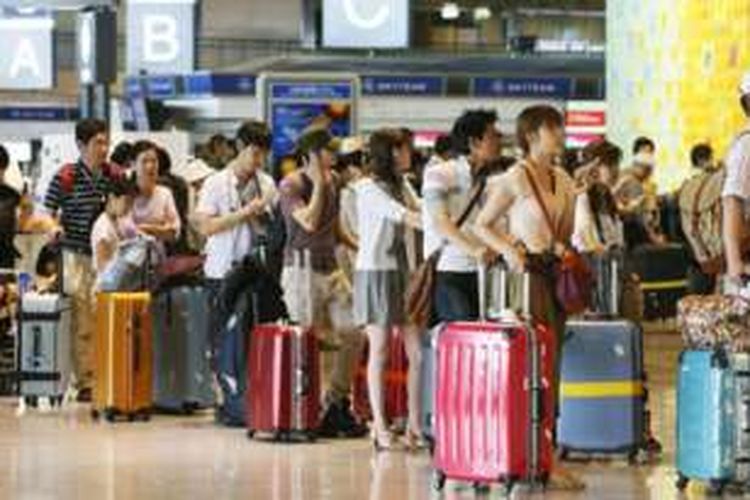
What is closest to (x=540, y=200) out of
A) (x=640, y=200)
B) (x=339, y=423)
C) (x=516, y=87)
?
(x=339, y=423)

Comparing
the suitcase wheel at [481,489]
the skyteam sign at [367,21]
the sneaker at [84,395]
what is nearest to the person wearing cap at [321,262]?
the suitcase wheel at [481,489]

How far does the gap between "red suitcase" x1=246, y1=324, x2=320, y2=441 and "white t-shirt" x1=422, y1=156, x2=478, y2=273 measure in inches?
51.6

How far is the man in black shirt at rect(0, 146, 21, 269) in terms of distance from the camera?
1343cm

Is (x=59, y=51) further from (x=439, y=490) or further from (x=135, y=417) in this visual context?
(x=439, y=490)

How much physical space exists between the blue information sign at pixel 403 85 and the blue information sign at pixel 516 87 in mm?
619

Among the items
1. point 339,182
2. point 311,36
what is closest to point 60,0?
point 339,182

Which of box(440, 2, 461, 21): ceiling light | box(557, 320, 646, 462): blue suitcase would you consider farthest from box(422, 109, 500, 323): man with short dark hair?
A: box(440, 2, 461, 21): ceiling light

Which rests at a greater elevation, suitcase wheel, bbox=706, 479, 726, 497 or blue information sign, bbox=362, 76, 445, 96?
blue information sign, bbox=362, 76, 445, 96

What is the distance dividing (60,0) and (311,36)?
25867 millimetres

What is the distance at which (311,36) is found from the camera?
42812 mm

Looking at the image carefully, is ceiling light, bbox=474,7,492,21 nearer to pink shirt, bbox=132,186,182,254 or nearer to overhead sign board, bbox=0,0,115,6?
overhead sign board, bbox=0,0,115,6

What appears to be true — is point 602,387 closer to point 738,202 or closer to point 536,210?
point 536,210

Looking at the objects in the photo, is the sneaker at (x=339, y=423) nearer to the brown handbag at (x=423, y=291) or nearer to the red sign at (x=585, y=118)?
the brown handbag at (x=423, y=291)

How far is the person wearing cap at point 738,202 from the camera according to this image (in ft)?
28.6
